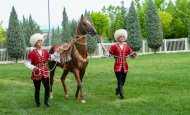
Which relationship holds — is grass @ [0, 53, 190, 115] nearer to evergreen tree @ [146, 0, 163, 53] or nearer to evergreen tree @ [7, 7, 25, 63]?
evergreen tree @ [7, 7, 25, 63]

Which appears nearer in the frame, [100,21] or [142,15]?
[142,15]

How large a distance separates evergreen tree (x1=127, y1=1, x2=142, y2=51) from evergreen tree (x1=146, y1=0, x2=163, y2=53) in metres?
0.83

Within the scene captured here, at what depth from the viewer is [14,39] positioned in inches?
1264

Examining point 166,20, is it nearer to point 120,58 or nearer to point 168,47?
point 168,47

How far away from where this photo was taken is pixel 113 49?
10273 mm

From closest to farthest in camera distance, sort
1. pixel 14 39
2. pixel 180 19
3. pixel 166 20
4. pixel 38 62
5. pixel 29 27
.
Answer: pixel 38 62 < pixel 14 39 < pixel 166 20 < pixel 180 19 < pixel 29 27

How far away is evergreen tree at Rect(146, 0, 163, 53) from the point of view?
113ft

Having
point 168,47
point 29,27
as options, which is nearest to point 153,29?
point 168,47

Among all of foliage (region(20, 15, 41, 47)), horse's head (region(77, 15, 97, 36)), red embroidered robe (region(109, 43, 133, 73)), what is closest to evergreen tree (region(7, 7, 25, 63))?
foliage (region(20, 15, 41, 47))

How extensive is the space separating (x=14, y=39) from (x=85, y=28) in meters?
23.0

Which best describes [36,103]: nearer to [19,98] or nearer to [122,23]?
[19,98]

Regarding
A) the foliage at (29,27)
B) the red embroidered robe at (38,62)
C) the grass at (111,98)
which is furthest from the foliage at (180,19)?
the red embroidered robe at (38,62)

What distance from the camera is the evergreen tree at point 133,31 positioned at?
34500mm

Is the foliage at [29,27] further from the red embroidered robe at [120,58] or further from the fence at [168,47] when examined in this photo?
the red embroidered robe at [120,58]
